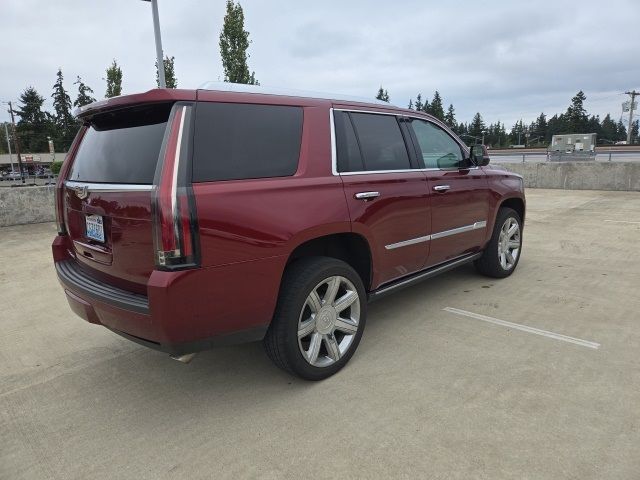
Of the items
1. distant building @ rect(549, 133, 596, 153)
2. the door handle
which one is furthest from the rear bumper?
distant building @ rect(549, 133, 596, 153)

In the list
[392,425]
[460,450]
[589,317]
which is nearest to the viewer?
[460,450]

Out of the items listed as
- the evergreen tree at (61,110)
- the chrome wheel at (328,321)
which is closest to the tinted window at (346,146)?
the chrome wheel at (328,321)

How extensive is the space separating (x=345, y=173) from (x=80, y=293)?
6.06ft

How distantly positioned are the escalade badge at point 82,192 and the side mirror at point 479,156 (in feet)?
11.2

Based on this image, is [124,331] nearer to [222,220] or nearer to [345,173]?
[222,220]

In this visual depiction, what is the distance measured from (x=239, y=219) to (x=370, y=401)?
1.35 meters

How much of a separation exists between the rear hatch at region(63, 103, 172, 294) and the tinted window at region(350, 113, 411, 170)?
4.82ft

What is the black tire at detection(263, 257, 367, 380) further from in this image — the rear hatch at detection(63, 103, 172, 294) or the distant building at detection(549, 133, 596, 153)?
the distant building at detection(549, 133, 596, 153)

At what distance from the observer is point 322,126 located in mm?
3127

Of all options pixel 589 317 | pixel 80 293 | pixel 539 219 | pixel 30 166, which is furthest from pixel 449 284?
pixel 30 166

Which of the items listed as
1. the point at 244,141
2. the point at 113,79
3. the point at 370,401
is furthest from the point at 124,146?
the point at 113,79

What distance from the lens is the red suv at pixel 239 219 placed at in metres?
2.36

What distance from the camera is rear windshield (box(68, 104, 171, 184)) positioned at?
8.27 ft

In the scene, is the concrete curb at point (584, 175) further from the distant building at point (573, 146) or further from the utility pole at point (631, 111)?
the utility pole at point (631, 111)
